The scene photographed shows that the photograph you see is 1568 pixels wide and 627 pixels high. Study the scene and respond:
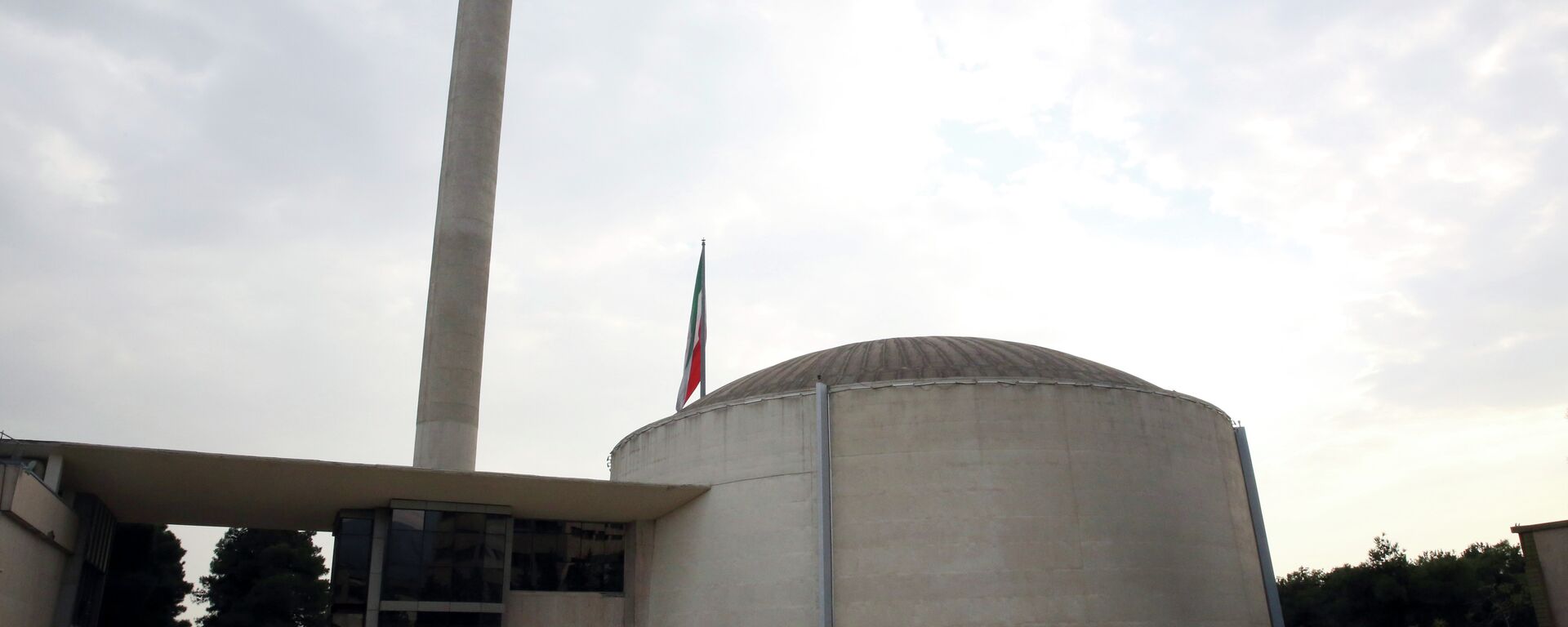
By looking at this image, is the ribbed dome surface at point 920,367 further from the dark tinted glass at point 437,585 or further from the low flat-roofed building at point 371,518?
the dark tinted glass at point 437,585

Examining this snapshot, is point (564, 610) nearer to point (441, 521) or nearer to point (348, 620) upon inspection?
point (441, 521)

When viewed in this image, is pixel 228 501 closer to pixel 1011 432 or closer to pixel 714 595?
pixel 714 595

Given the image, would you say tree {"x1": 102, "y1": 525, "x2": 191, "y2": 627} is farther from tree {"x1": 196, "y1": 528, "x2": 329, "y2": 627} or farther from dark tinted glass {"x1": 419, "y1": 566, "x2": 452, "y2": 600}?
dark tinted glass {"x1": 419, "y1": 566, "x2": 452, "y2": 600}

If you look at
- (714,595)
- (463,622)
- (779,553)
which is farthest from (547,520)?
(779,553)

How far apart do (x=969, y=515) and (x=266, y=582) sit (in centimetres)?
5779

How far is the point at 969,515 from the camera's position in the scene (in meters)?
26.9

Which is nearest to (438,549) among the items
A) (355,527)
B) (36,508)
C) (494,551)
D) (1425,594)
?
(494,551)

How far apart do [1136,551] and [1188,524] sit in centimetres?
263

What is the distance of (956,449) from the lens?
2772cm

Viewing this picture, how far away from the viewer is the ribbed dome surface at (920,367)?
30.5m

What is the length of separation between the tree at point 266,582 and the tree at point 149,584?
339cm

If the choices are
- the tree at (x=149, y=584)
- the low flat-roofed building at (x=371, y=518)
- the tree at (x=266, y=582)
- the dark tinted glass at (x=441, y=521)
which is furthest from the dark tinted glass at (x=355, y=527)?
the tree at (x=266, y=582)

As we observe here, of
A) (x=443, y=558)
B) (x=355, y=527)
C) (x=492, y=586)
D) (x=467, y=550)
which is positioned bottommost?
(x=492, y=586)

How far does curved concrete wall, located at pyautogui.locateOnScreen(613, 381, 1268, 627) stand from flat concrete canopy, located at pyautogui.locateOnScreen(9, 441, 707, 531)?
254cm
